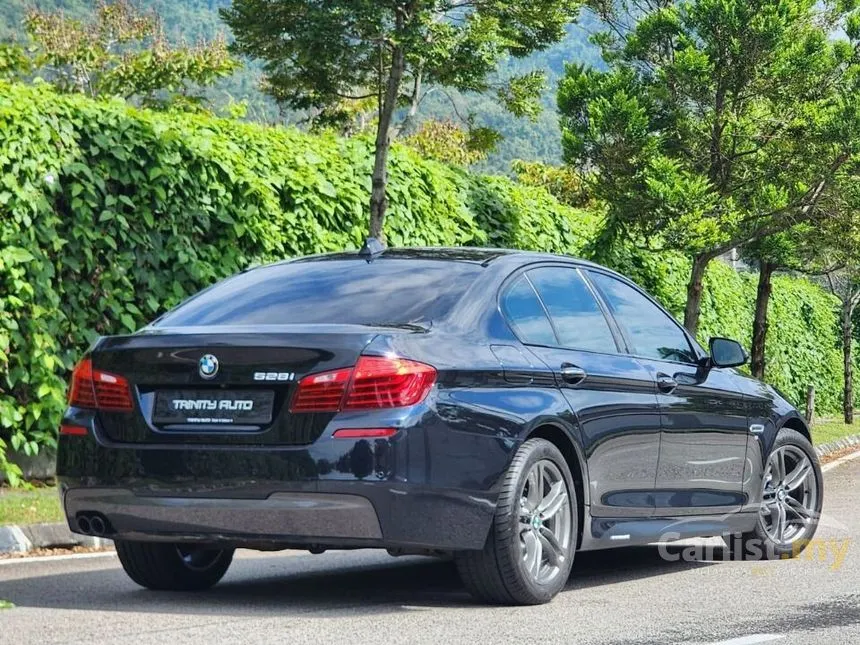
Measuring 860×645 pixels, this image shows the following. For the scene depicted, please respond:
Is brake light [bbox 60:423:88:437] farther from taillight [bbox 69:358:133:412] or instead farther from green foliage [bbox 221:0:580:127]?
green foliage [bbox 221:0:580:127]

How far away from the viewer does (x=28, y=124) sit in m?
11.5

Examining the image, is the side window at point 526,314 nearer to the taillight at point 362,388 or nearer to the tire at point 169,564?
the taillight at point 362,388

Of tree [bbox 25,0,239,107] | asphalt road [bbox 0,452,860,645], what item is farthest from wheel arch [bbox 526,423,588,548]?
tree [bbox 25,0,239,107]

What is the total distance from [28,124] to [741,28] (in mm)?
11813

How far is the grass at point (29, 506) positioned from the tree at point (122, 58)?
34.1 metres

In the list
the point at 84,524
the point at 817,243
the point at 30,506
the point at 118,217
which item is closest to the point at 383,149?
the point at 118,217

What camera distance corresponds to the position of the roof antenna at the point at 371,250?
299 inches

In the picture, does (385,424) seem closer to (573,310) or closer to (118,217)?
(573,310)

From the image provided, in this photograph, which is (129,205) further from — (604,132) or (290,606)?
(604,132)

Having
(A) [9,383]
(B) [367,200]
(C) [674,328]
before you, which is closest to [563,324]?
(C) [674,328]

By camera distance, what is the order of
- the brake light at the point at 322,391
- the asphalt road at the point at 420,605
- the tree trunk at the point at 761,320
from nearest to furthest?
the asphalt road at the point at 420,605
the brake light at the point at 322,391
the tree trunk at the point at 761,320

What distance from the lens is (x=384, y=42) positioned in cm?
1508

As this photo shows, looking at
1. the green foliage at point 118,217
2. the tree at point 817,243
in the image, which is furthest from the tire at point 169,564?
the tree at point 817,243

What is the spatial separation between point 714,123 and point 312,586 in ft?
49.3
